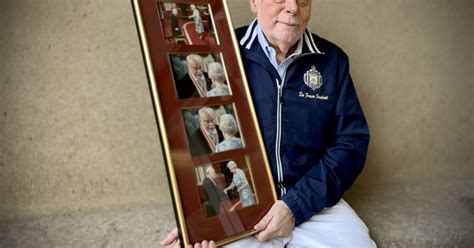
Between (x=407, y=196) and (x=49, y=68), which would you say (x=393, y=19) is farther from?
(x=49, y=68)

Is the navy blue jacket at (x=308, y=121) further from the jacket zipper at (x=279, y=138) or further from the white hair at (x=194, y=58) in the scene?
the white hair at (x=194, y=58)

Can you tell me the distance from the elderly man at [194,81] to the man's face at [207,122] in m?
0.06

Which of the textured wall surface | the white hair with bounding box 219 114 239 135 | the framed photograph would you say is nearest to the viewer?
the framed photograph

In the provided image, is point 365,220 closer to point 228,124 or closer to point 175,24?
point 228,124

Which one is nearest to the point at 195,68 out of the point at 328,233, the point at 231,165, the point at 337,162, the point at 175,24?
the point at 175,24

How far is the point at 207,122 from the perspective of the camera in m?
1.04

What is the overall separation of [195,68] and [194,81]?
0.12ft

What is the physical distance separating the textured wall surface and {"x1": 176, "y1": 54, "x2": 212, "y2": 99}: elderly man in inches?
25.0

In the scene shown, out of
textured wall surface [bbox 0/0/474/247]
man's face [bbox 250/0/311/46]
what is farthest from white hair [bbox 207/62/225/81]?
textured wall surface [bbox 0/0/474/247]

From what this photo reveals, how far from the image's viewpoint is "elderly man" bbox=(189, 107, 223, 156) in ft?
3.29

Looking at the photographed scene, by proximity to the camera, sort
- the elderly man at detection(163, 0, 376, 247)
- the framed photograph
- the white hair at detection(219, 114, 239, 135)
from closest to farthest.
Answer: the framed photograph
the white hair at detection(219, 114, 239, 135)
the elderly man at detection(163, 0, 376, 247)

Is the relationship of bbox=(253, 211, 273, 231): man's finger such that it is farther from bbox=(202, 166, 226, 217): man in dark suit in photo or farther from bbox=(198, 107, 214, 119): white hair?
bbox=(198, 107, 214, 119): white hair

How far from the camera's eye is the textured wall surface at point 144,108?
1.51 meters

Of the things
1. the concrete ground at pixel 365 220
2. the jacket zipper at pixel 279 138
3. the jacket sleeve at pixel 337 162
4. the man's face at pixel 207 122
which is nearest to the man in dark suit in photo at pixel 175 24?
the man's face at pixel 207 122
